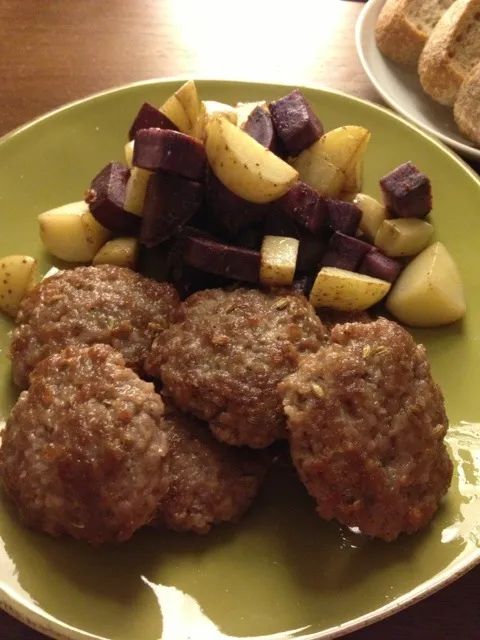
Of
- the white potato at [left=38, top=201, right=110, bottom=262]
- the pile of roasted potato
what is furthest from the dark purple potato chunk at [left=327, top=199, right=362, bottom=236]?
the white potato at [left=38, top=201, right=110, bottom=262]

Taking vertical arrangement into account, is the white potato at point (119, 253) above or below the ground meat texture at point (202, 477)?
above

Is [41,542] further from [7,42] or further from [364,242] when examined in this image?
[7,42]

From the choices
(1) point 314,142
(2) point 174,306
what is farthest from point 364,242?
(2) point 174,306

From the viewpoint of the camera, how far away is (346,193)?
8.96 feet

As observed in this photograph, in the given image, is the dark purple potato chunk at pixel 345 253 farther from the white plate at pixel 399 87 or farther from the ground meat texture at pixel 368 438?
the white plate at pixel 399 87

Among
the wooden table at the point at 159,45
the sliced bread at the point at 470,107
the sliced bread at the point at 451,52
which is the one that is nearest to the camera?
the sliced bread at the point at 470,107

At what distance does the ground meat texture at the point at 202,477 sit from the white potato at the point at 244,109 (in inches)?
50.7

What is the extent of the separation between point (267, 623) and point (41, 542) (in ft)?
2.24

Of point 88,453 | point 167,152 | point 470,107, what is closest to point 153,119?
point 167,152

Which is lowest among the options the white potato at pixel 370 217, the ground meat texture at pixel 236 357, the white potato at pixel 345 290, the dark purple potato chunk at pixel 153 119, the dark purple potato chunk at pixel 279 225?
the ground meat texture at pixel 236 357

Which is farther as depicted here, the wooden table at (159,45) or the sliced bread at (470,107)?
the wooden table at (159,45)

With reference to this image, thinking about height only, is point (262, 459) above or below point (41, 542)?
above

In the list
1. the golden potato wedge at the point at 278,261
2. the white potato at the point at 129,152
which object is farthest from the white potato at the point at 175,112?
the golden potato wedge at the point at 278,261

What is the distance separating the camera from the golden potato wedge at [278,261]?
236 centimetres
